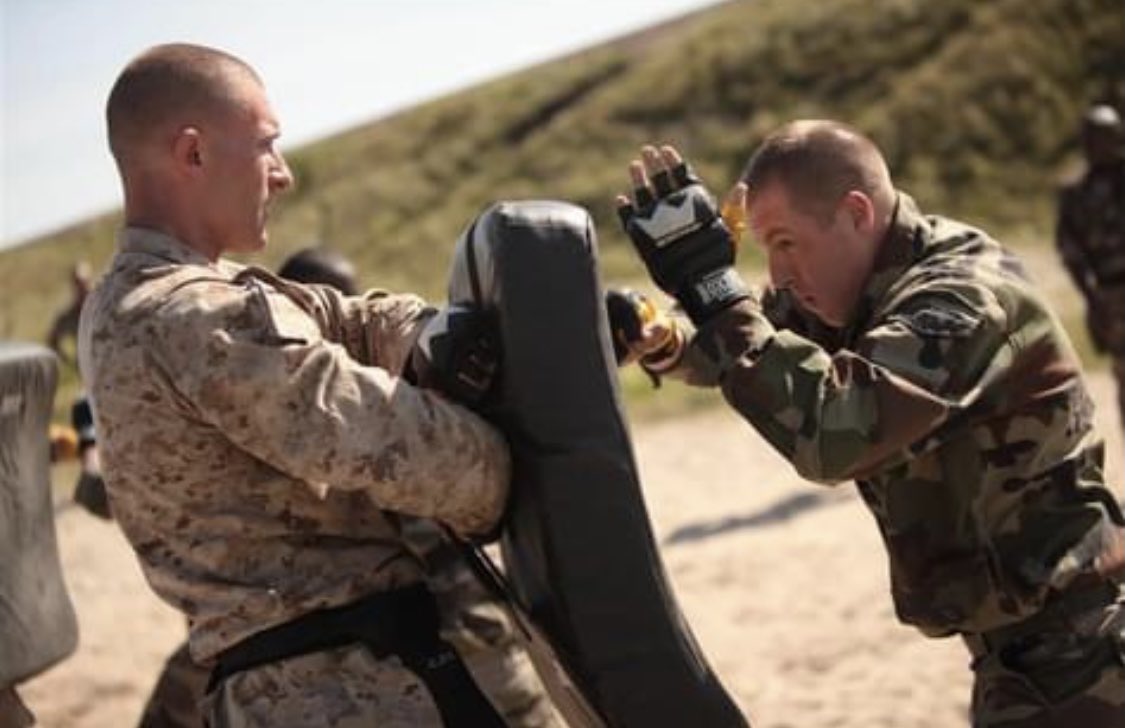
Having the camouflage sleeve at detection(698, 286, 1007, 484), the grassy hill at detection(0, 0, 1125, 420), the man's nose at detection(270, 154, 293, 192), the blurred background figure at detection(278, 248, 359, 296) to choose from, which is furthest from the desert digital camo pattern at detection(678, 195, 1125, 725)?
the grassy hill at detection(0, 0, 1125, 420)

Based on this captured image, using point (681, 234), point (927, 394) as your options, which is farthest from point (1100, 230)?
point (681, 234)

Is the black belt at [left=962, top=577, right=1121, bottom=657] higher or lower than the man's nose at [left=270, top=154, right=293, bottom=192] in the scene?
lower

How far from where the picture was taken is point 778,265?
308cm

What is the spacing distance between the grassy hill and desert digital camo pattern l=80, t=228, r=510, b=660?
20.8 m

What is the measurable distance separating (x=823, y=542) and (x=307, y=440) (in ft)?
22.5

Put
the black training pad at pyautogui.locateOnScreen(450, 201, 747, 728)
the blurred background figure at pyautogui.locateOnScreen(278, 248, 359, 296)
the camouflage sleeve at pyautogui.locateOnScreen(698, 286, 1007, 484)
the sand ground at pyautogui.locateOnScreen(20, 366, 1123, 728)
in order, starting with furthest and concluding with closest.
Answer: the sand ground at pyautogui.locateOnScreen(20, 366, 1123, 728)
the blurred background figure at pyautogui.locateOnScreen(278, 248, 359, 296)
the camouflage sleeve at pyautogui.locateOnScreen(698, 286, 1007, 484)
the black training pad at pyautogui.locateOnScreen(450, 201, 747, 728)

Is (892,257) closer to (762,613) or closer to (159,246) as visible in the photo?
(159,246)

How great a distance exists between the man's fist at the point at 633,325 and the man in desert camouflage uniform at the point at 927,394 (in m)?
0.08

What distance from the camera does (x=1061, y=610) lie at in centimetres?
298

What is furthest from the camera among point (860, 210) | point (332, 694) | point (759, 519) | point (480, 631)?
point (759, 519)

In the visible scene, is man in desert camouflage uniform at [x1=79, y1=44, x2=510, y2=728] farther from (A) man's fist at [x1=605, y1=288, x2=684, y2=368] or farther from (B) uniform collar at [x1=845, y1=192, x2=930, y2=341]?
(B) uniform collar at [x1=845, y1=192, x2=930, y2=341]

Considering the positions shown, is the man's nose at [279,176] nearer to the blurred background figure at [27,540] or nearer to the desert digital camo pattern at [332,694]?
the desert digital camo pattern at [332,694]

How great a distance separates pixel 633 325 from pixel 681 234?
0.71ft

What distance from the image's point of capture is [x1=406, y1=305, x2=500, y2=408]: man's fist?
230 centimetres
